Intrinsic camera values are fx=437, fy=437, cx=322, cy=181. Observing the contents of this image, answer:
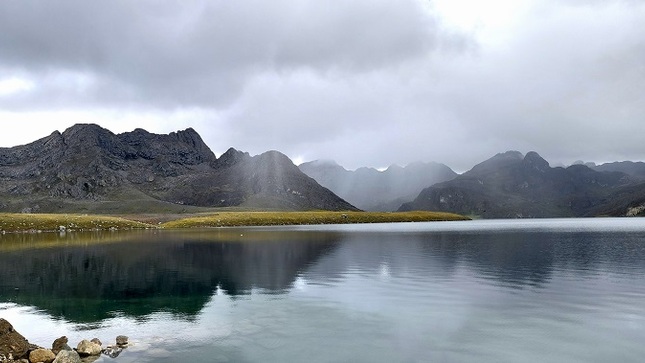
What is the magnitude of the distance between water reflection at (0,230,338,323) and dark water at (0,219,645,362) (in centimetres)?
30

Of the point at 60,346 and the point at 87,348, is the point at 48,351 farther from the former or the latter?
the point at 87,348

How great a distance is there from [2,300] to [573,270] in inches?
2923

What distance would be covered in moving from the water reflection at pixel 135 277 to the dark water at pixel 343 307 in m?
0.30

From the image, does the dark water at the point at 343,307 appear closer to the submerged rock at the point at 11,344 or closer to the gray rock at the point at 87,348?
the gray rock at the point at 87,348

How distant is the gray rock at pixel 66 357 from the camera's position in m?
26.6

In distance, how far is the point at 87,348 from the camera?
29.2 meters

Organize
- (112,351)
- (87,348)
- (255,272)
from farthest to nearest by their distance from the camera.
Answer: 1. (255,272)
2. (112,351)
3. (87,348)

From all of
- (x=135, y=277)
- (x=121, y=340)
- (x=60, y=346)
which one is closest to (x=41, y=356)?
(x=60, y=346)

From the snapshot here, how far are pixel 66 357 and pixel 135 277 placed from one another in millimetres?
38402

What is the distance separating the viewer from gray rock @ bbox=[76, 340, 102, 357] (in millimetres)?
29072

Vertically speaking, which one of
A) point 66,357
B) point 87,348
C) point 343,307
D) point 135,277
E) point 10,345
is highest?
point 10,345

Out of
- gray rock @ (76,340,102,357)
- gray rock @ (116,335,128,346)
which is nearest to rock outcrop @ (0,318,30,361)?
gray rock @ (76,340,102,357)

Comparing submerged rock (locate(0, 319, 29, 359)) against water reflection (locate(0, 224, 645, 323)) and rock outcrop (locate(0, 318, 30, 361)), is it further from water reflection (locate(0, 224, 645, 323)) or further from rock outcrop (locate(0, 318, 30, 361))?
water reflection (locate(0, 224, 645, 323))

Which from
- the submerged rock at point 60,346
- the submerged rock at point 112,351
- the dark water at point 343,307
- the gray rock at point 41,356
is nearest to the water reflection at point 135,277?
the dark water at point 343,307
